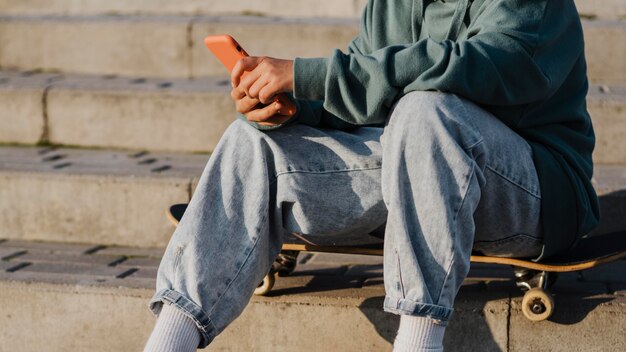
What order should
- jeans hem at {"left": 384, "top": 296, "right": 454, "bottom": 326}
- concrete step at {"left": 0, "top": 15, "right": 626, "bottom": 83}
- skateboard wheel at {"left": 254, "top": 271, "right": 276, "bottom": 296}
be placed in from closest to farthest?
jeans hem at {"left": 384, "top": 296, "right": 454, "bottom": 326}, skateboard wheel at {"left": 254, "top": 271, "right": 276, "bottom": 296}, concrete step at {"left": 0, "top": 15, "right": 626, "bottom": 83}

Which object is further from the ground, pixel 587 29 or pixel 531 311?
pixel 587 29

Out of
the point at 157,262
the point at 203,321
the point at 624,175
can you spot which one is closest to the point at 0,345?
the point at 157,262

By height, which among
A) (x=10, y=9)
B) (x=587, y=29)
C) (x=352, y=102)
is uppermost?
(x=352, y=102)

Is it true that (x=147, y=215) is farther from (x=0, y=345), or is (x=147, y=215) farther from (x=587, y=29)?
(x=587, y=29)

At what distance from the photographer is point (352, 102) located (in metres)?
2.43

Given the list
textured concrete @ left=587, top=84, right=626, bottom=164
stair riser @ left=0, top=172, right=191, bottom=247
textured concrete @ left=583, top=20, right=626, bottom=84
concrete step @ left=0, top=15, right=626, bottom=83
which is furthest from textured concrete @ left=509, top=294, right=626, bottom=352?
concrete step @ left=0, top=15, right=626, bottom=83

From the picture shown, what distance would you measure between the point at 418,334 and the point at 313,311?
642 millimetres

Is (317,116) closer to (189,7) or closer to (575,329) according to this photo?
(575,329)

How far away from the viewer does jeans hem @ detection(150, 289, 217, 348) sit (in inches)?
97.1

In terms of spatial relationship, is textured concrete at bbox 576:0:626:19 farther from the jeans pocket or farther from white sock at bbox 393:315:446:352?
white sock at bbox 393:315:446:352

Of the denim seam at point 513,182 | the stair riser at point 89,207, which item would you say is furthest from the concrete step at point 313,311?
the denim seam at point 513,182

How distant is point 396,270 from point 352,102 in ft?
1.36

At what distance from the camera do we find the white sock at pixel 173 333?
2.45m

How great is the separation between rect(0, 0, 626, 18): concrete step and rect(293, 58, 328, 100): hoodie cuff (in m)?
2.50
